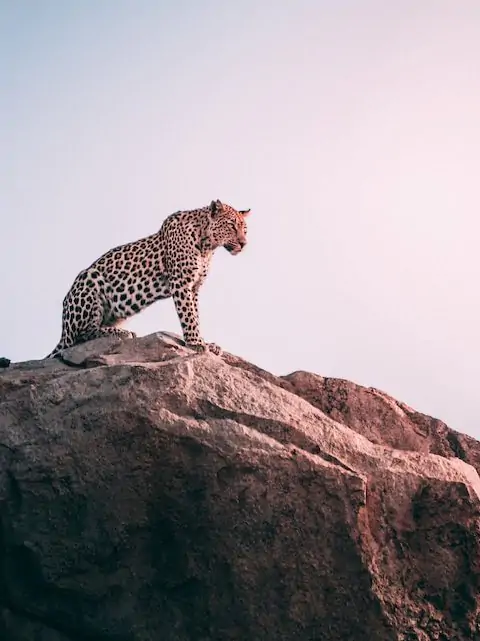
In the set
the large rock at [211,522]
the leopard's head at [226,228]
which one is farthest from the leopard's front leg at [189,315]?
the large rock at [211,522]

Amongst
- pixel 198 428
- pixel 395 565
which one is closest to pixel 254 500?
pixel 198 428

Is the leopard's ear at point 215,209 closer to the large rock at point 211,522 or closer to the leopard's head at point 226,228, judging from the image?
the leopard's head at point 226,228

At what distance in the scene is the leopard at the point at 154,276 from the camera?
1461 centimetres

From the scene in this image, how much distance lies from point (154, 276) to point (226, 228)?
60.6 inches

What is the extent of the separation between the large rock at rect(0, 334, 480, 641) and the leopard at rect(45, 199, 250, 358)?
2554 millimetres

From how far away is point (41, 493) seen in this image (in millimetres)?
11562

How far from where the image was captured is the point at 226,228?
51.4 feet

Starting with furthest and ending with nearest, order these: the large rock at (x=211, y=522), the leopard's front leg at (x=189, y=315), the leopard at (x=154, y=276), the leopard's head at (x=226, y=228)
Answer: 1. the leopard's head at (x=226, y=228)
2. the leopard at (x=154, y=276)
3. the leopard's front leg at (x=189, y=315)
4. the large rock at (x=211, y=522)

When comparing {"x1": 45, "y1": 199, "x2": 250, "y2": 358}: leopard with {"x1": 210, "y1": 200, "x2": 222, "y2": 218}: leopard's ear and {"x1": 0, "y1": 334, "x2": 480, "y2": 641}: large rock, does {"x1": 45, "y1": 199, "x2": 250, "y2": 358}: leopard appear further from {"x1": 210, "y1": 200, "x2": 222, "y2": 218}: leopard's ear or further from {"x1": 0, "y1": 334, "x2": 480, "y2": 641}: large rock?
{"x1": 0, "y1": 334, "x2": 480, "y2": 641}: large rock

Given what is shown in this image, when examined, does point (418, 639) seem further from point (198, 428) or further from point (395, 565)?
point (198, 428)

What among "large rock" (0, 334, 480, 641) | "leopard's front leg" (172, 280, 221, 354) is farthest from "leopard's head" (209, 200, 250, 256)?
"large rock" (0, 334, 480, 641)

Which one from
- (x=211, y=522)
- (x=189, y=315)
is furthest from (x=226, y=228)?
(x=211, y=522)

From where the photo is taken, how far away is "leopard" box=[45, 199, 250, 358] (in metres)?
14.6

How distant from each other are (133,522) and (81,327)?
4219 millimetres
